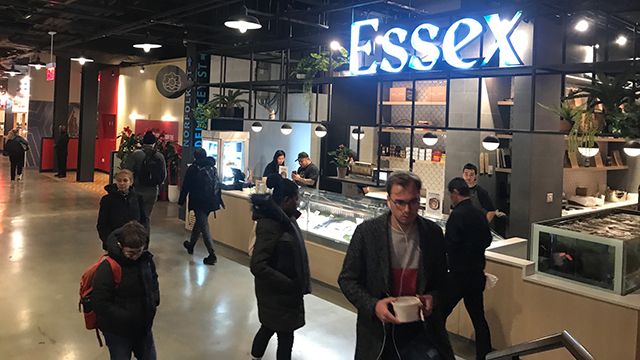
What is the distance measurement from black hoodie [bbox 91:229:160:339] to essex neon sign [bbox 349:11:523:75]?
144 inches

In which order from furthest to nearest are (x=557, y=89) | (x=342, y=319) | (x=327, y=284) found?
(x=557, y=89)
(x=327, y=284)
(x=342, y=319)

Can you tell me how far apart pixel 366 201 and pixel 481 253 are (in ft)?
6.95

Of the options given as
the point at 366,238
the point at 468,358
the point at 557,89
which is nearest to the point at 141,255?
the point at 366,238

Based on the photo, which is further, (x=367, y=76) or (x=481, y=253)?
(x=367, y=76)

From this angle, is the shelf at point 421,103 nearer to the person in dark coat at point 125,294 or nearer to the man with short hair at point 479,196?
the man with short hair at point 479,196

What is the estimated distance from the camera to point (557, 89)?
24.0 ft

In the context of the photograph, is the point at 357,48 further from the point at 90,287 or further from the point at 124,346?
the point at 124,346

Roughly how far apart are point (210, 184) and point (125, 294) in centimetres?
440

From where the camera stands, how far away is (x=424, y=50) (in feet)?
18.7

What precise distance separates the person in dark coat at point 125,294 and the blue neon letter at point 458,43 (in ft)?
11.7

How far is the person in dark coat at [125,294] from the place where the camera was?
300 cm

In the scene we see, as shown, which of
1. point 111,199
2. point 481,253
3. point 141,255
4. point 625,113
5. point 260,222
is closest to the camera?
point 141,255

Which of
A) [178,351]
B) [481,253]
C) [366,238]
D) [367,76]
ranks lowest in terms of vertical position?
[178,351]

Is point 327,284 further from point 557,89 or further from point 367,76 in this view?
point 557,89
